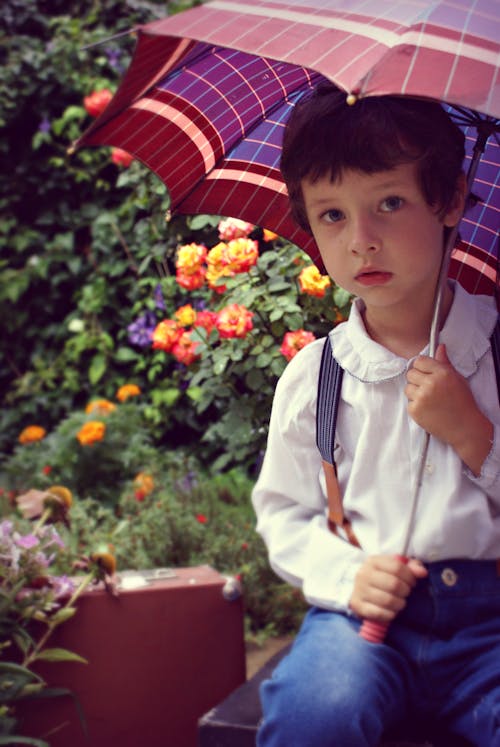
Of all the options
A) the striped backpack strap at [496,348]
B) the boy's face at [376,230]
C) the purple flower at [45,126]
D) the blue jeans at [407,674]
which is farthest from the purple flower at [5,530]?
the purple flower at [45,126]

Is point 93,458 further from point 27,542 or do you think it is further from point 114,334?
point 27,542

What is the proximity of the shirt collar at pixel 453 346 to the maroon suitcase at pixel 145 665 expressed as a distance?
85 cm

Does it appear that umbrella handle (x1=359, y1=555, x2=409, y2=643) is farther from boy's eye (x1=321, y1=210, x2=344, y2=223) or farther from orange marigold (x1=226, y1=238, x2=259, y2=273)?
orange marigold (x1=226, y1=238, x2=259, y2=273)

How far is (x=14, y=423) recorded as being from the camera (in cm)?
450

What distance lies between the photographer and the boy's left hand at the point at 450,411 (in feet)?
4.72

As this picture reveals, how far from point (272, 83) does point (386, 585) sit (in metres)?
0.91

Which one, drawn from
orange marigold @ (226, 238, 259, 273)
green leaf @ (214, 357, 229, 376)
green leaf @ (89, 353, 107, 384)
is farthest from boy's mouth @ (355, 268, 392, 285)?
green leaf @ (89, 353, 107, 384)

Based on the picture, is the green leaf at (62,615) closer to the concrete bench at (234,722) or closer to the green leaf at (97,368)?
the concrete bench at (234,722)

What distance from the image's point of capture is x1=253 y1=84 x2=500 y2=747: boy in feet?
4.54

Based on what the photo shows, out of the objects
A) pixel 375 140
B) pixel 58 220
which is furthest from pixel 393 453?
pixel 58 220

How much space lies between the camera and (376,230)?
1377mm

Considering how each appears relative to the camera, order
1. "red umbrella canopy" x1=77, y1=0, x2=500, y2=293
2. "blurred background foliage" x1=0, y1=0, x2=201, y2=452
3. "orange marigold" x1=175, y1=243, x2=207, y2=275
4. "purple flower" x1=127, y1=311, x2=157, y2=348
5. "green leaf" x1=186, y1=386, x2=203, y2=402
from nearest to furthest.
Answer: "red umbrella canopy" x1=77, y1=0, x2=500, y2=293
"orange marigold" x1=175, y1=243, x2=207, y2=275
"green leaf" x1=186, y1=386, x2=203, y2=402
"purple flower" x1=127, y1=311, x2=157, y2=348
"blurred background foliage" x1=0, y1=0, x2=201, y2=452

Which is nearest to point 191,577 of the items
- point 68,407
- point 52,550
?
point 52,550

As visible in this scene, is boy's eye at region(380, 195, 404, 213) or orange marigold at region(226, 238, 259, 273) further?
orange marigold at region(226, 238, 259, 273)
